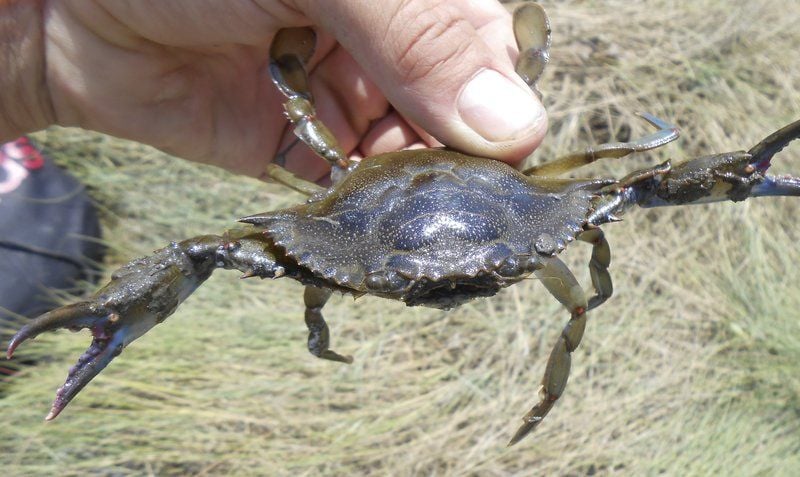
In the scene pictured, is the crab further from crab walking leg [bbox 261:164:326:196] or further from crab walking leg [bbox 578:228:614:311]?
crab walking leg [bbox 578:228:614:311]

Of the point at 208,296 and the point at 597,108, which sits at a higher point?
the point at 597,108

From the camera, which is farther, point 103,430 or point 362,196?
point 103,430

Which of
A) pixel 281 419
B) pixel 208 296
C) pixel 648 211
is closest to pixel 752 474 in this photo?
pixel 648 211

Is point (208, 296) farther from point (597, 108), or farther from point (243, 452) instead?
point (597, 108)

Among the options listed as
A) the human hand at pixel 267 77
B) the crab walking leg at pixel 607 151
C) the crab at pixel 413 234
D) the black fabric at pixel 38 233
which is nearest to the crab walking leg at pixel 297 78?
the human hand at pixel 267 77

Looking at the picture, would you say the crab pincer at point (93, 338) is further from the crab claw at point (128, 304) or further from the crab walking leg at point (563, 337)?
the crab walking leg at point (563, 337)

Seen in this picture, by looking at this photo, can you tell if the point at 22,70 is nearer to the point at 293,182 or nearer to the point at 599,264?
the point at 293,182

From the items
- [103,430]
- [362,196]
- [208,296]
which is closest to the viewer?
[362,196]

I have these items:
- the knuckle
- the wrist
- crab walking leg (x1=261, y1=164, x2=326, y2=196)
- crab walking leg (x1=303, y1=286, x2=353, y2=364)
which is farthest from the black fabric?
the knuckle
